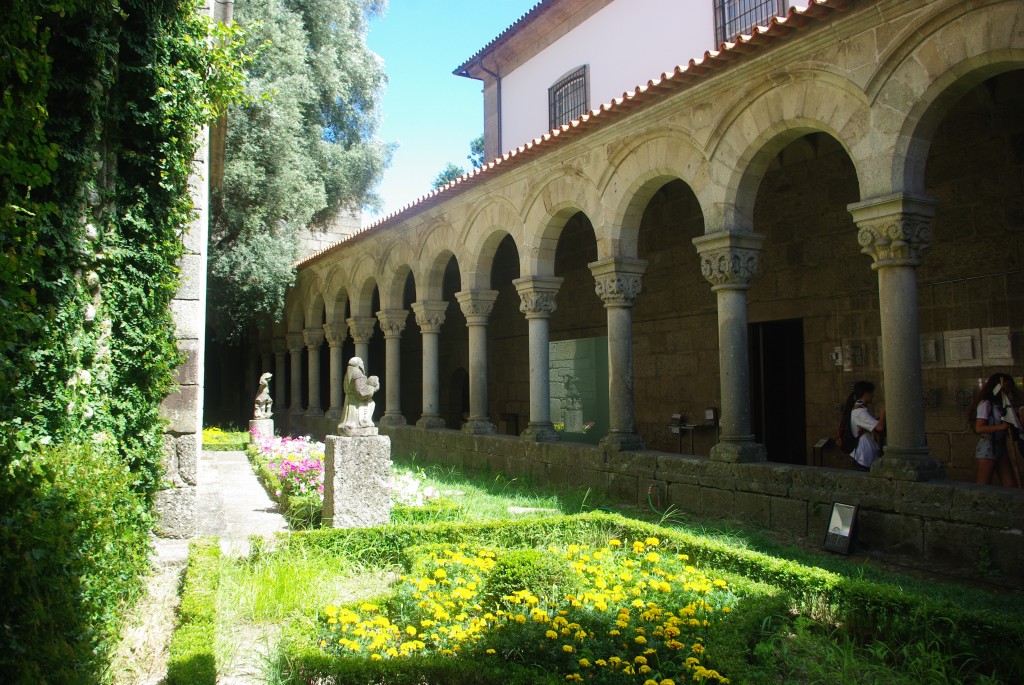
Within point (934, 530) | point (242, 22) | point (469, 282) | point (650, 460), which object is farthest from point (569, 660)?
point (242, 22)

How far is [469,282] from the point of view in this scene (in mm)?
12164

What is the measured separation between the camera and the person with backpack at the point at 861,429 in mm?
7410

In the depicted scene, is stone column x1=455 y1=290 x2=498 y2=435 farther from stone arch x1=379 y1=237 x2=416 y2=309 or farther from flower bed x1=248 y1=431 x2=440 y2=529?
stone arch x1=379 y1=237 x2=416 y2=309

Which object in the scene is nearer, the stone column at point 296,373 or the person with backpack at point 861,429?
the person with backpack at point 861,429

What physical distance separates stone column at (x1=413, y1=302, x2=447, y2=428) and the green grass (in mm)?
6233

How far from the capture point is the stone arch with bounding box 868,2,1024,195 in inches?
217

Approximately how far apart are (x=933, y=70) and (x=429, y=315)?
9.05 meters

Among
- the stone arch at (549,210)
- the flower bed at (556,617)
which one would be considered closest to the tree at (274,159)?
the stone arch at (549,210)

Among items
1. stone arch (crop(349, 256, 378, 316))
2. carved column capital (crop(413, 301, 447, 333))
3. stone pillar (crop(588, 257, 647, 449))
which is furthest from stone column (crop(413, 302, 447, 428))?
stone pillar (crop(588, 257, 647, 449))

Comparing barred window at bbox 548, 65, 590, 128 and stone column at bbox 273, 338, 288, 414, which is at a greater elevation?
barred window at bbox 548, 65, 590, 128

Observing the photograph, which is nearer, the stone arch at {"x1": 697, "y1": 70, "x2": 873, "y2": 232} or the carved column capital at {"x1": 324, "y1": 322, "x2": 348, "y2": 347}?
the stone arch at {"x1": 697, "y1": 70, "x2": 873, "y2": 232}

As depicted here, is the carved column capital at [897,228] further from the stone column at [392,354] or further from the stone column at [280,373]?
the stone column at [280,373]

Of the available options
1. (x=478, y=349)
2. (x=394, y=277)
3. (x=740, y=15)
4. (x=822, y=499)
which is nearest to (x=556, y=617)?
(x=822, y=499)

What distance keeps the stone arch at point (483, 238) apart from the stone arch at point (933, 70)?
19.2ft
